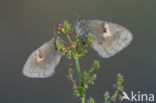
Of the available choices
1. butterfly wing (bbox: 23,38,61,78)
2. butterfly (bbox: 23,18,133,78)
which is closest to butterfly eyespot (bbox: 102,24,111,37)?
butterfly (bbox: 23,18,133,78)

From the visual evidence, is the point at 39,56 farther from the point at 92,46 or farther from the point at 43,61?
the point at 92,46

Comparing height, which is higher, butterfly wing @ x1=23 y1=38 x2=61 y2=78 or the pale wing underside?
the pale wing underside

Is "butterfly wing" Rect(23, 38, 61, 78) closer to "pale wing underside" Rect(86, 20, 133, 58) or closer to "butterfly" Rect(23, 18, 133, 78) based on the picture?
"butterfly" Rect(23, 18, 133, 78)

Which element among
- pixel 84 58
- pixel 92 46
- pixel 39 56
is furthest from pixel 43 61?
pixel 84 58

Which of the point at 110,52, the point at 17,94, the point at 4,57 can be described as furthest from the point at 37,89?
the point at 110,52

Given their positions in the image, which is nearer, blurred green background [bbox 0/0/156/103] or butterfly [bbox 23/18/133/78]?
butterfly [bbox 23/18/133/78]

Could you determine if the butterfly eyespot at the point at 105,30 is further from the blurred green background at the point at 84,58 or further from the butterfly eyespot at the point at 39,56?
the blurred green background at the point at 84,58
